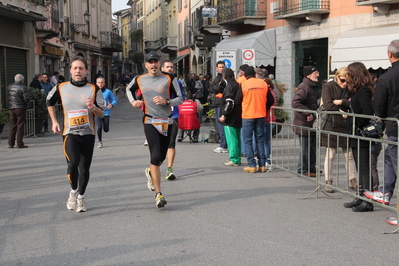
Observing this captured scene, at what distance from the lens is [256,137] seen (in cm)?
1047

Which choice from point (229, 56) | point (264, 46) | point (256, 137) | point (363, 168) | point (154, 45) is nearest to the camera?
point (363, 168)

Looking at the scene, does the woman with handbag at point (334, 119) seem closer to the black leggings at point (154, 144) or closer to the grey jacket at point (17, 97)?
the black leggings at point (154, 144)

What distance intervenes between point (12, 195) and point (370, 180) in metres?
4.89

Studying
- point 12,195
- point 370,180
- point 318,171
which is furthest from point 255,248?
point 12,195

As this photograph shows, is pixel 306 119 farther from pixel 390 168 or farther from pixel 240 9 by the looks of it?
pixel 240 9

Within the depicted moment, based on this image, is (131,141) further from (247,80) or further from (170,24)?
(170,24)

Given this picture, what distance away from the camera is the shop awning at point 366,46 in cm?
1758

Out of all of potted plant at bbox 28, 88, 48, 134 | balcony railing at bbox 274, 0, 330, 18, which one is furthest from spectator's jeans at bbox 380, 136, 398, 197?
balcony railing at bbox 274, 0, 330, 18

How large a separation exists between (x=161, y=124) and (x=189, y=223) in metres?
1.48

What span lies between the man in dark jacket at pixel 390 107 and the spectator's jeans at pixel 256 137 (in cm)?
376

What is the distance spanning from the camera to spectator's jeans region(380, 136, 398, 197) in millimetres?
Answer: 6523

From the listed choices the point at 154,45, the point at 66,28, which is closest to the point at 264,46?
the point at 66,28

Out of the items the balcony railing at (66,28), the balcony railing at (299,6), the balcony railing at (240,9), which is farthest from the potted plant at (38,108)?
the balcony railing at (66,28)

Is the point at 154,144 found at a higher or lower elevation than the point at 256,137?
higher
